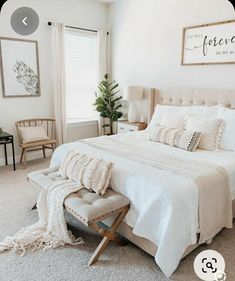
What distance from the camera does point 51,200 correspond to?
7.07ft

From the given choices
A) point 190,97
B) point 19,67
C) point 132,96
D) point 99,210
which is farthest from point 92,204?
point 19,67

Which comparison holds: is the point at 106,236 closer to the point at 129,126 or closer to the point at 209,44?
the point at 129,126

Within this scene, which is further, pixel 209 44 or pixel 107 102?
pixel 107 102

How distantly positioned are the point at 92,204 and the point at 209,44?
276 cm

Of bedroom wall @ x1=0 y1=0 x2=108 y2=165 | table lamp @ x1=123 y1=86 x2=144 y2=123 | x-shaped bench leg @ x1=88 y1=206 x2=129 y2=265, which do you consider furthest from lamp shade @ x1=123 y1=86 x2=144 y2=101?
x-shaped bench leg @ x1=88 y1=206 x2=129 y2=265

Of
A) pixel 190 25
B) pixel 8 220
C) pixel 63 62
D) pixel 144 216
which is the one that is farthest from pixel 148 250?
pixel 63 62

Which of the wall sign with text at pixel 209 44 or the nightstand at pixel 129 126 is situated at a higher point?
the wall sign with text at pixel 209 44

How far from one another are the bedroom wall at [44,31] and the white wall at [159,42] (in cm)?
50

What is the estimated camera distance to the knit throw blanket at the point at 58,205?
6.93 feet

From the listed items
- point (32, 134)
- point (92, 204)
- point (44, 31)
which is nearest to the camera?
point (92, 204)

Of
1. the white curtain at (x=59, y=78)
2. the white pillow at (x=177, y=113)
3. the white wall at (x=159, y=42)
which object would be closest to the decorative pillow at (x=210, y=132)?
the white pillow at (x=177, y=113)

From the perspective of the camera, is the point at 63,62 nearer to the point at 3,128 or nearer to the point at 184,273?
the point at 3,128

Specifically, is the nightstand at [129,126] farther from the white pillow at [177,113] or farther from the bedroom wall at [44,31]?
the bedroom wall at [44,31]

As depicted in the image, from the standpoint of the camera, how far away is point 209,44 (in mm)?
3430
